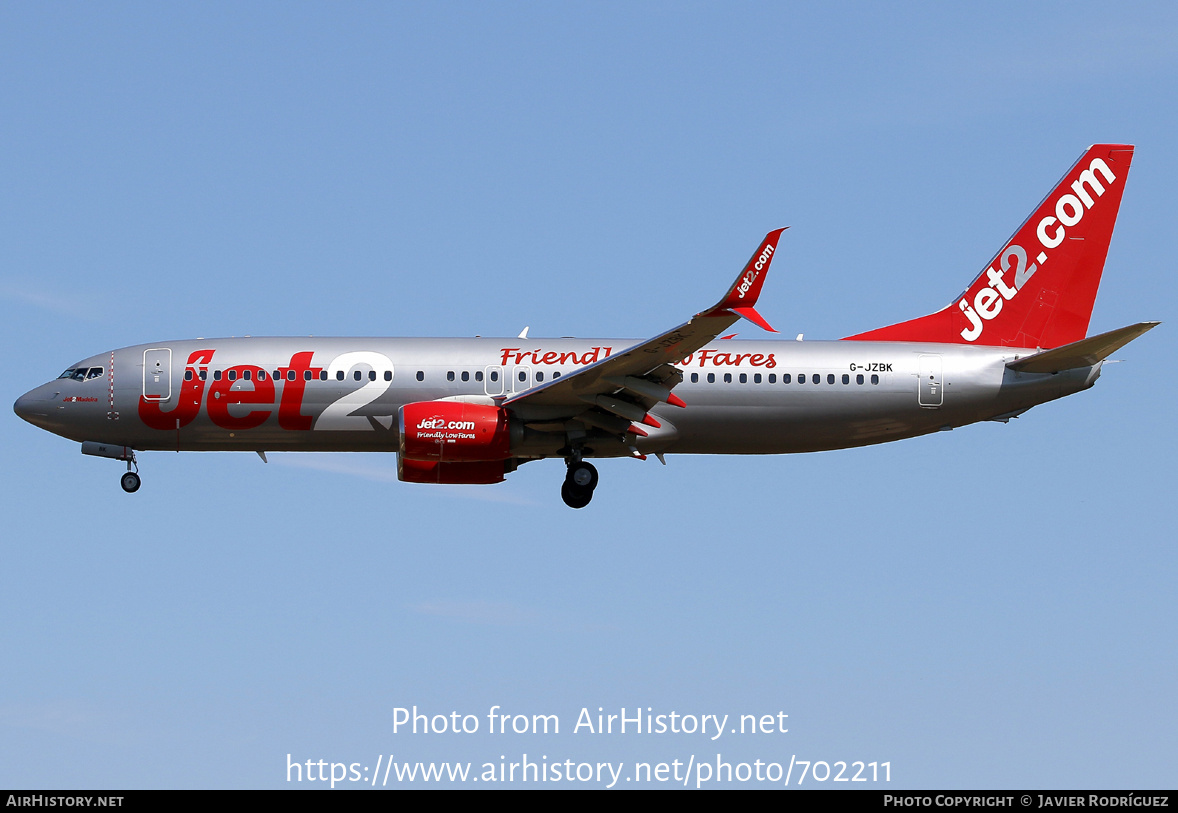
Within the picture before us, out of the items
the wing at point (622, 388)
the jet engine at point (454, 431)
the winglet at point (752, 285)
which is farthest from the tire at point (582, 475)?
the winglet at point (752, 285)

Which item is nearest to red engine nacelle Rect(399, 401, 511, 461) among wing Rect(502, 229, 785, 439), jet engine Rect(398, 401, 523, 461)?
jet engine Rect(398, 401, 523, 461)

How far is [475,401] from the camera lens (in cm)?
3694

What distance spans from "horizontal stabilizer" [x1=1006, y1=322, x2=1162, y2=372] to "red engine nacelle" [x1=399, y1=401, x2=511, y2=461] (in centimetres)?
1297

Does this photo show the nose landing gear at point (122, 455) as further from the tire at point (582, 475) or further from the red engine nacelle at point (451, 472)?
the tire at point (582, 475)

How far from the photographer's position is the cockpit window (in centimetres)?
3784

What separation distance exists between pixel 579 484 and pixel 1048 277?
46.2 ft

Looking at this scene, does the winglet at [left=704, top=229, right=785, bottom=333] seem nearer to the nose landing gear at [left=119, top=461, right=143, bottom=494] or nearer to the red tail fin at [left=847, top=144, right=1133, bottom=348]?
the red tail fin at [left=847, top=144, right=1133, bottom=348]

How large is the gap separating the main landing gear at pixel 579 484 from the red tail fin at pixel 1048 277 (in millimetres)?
8301

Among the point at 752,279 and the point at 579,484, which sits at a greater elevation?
the point at 752,279

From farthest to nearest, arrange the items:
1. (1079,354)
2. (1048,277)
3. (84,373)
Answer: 1. (1048,277)
2. (84,373)
3. (1079,354)

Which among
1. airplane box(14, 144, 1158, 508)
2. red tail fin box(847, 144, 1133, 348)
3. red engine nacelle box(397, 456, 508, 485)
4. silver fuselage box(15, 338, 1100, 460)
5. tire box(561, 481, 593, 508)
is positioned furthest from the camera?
red tail fin box(847, 144, 1133, 348)

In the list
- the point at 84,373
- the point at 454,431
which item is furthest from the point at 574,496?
the point at 84,373

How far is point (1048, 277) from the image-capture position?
41.2 m

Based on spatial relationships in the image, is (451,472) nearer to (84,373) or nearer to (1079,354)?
(84,373)
